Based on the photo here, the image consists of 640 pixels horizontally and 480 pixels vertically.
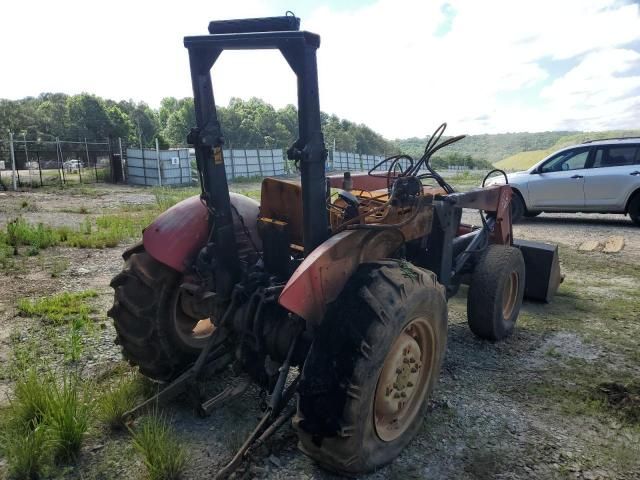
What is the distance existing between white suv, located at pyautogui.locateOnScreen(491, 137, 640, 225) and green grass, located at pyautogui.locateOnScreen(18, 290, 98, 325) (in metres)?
9.84

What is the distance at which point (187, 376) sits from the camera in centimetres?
302

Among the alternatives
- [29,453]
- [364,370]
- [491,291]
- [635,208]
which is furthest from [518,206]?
[29,453]

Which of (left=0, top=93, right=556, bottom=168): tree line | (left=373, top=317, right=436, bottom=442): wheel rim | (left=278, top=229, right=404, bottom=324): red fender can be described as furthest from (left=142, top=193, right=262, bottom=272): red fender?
(left=0, top=93, right=556, bottom=168): tree line

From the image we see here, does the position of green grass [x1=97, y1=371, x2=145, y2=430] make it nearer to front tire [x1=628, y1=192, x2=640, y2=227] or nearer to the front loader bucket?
the front loader bucket

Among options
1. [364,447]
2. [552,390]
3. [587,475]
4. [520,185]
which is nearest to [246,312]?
[364,447]

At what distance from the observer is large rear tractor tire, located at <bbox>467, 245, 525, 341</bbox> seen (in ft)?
14.0

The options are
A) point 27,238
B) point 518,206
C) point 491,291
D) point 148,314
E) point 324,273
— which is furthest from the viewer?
point 518,206

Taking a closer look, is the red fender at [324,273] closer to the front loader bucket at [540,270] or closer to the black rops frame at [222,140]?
the black rops frame at [222,140]

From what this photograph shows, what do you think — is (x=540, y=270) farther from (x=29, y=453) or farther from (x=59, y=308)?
(x=59, y=308)

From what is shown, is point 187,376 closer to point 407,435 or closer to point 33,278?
point 407,435

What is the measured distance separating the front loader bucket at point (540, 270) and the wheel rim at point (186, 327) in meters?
A: 3.68

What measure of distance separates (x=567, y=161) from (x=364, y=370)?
1088 cm

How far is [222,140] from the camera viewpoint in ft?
9.66

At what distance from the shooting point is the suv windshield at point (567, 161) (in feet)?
37.1
